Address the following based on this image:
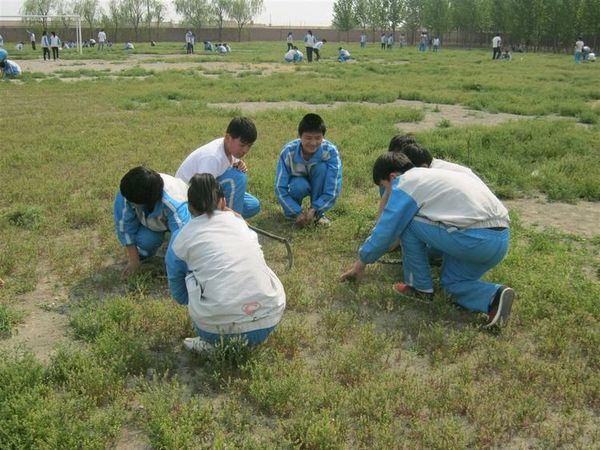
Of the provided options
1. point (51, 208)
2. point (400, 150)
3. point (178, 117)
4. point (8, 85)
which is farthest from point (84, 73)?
point (400, 150)

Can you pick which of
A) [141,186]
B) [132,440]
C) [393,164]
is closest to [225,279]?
[132,440]

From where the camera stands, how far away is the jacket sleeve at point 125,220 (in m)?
4.40

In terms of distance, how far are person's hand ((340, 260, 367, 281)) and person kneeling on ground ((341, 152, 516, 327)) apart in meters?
0.10

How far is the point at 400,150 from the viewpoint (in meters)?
4.67

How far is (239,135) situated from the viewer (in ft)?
15.7

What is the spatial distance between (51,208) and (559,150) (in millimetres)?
6742

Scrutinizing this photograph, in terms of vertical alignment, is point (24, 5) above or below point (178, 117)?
Answer: above

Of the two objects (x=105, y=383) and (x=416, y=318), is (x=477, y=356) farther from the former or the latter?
(x=105, y=383)

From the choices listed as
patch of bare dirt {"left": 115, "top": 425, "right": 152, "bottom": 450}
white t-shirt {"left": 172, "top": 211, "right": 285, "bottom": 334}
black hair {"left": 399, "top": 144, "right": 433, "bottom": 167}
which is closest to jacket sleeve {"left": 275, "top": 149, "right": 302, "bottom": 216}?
black hair {"left": 399, "top": 144, "right": 433, "bottom": 167}

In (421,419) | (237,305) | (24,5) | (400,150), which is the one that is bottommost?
(421,419)

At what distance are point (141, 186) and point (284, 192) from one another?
1.97 m

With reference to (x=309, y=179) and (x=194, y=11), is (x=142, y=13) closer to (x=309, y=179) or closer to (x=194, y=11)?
(x=194, y=11)

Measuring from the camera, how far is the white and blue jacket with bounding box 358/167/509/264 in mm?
3779

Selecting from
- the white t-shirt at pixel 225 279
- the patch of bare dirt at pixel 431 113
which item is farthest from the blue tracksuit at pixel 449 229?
the patch of bare dirt at pixel 431 113
